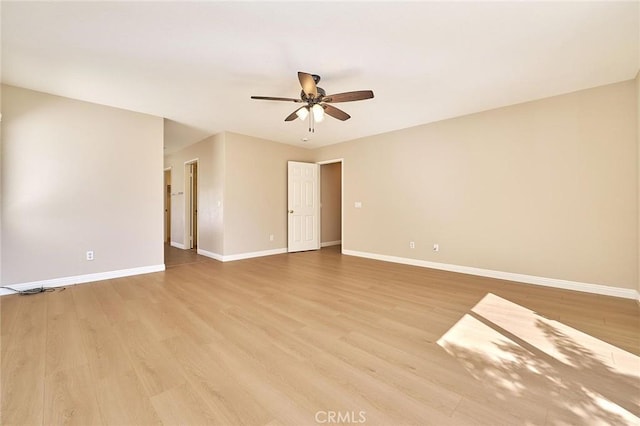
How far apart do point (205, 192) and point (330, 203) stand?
3.18 m

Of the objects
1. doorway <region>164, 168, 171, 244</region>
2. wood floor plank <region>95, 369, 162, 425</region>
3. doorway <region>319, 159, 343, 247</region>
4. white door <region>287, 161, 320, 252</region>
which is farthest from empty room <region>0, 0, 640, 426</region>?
doorway <region>164, 168, 171, 244</region>

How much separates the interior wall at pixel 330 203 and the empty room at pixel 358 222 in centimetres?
169

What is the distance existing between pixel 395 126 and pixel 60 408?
16.8ft

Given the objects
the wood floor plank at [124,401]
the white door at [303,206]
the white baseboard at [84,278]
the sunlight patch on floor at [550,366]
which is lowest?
the sunlight patch on floor at [550,366]

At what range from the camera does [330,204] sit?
7.22 metres

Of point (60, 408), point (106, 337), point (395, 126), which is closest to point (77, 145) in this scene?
point (106, 337)

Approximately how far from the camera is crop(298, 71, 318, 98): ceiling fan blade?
7.98 feet

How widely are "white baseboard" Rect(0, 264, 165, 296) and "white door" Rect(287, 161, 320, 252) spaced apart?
9.23 ft

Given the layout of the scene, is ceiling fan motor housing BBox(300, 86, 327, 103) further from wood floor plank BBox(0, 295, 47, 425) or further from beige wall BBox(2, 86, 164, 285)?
wood floor plank BBox(0, 295, 47, 425)

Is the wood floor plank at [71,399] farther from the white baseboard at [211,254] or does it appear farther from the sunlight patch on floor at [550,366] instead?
the white baseboard at [211,254]

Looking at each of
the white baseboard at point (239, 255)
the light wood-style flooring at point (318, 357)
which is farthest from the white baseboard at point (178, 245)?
the light wood-style flooring at point (318, 357)

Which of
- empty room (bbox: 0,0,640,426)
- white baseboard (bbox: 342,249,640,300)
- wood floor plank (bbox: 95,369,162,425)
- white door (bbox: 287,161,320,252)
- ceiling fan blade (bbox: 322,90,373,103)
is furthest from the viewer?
white door (bbox: 287,161,320,252)

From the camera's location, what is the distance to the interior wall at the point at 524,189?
311cm

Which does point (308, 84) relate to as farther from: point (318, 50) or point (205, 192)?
point (205, 192)
